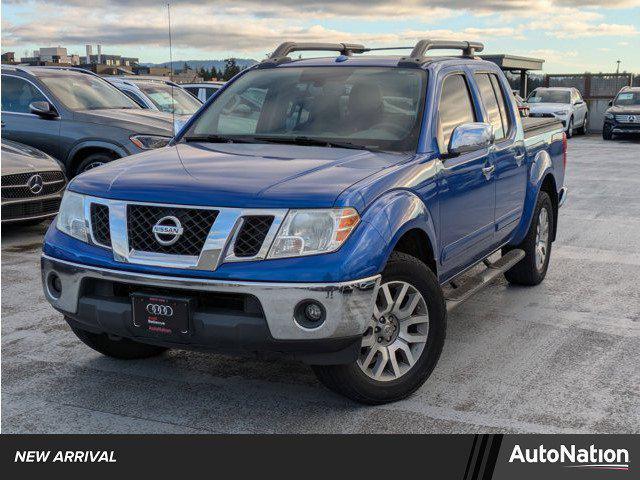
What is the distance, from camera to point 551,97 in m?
28.9

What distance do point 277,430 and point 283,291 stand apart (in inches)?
29.7

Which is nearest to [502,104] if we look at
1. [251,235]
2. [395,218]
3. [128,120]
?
[395,218]

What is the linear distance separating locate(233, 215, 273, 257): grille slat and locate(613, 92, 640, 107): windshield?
25921mm

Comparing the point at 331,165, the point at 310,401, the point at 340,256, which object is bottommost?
the point at 310,401

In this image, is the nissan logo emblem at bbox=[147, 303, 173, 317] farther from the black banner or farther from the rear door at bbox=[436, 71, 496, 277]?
the rear door at bbox=[436, 71, 496, 277]

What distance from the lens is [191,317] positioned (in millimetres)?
3967

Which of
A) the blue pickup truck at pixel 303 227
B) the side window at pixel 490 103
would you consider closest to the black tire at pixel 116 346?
the blue pickup truck at pixel 303 227

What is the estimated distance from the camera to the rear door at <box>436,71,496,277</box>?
5059mm

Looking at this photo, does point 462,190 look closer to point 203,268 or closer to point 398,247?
point 398,247

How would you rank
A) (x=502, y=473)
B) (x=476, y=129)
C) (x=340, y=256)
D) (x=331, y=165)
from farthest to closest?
(x=476, y=129) < (x=331, y=165) < (x=340, y=256) < (x=502, y=473)

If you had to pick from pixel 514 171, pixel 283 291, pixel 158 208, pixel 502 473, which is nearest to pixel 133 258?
pixel 158 208

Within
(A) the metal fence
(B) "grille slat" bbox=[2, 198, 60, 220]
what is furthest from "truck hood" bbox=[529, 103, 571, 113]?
(B) "grille slat" bbox=[2, 198, 60, 220]

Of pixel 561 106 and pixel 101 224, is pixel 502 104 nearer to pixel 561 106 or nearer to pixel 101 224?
pixel 101 224

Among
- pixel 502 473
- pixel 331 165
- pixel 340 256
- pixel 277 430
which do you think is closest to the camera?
pixel 502 473
